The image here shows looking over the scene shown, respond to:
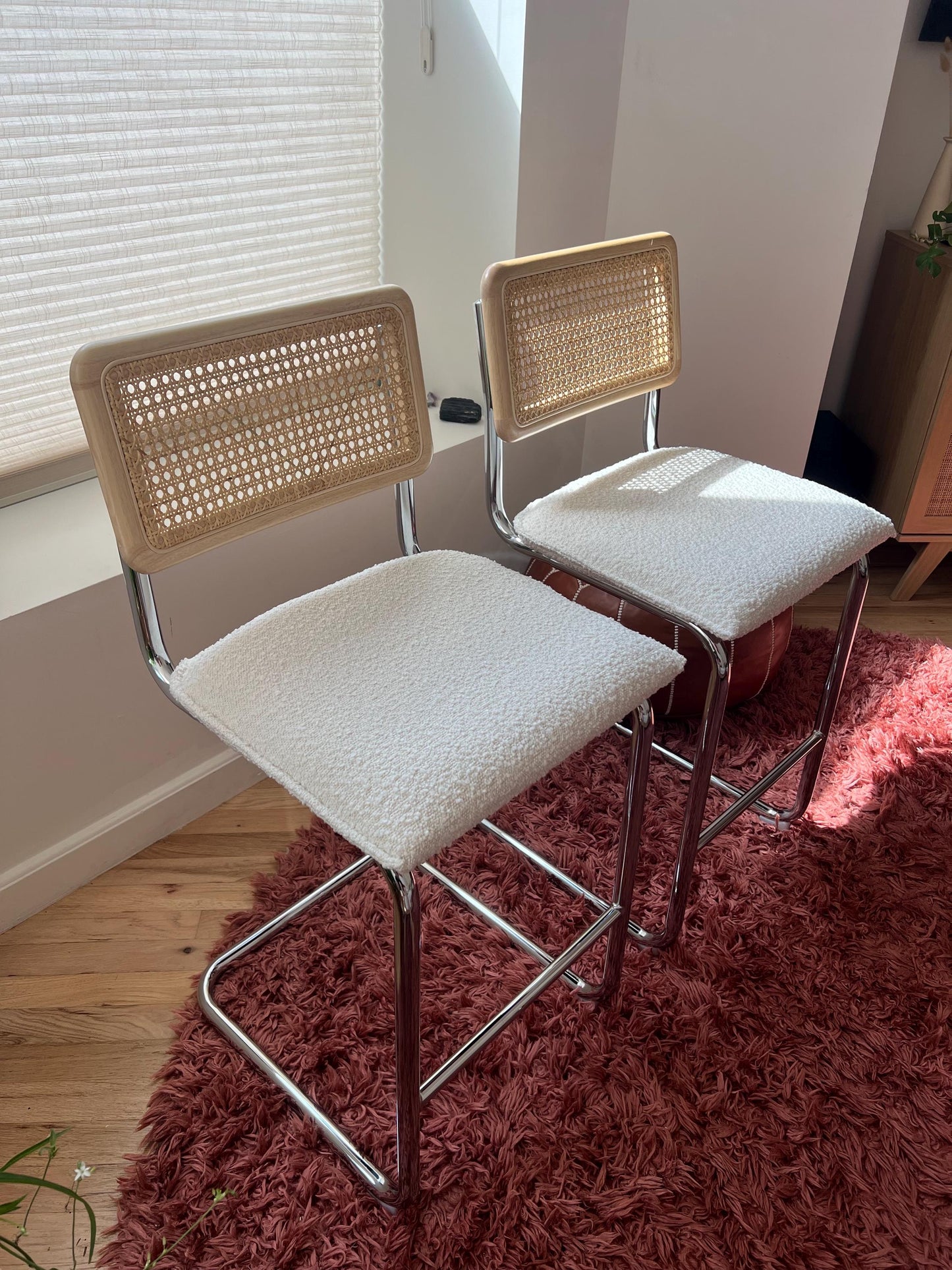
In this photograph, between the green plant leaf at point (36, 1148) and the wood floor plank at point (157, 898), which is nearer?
the green plant leaf at point (36, 1148)

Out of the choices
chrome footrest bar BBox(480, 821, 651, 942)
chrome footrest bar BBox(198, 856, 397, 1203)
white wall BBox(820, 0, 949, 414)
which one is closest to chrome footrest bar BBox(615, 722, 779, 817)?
chrome footrest bar BBox(480, 821, 651, 942)

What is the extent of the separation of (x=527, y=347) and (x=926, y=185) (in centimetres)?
161

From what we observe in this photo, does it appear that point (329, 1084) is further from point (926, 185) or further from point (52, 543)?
point (926, 185)

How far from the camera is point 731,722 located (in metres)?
1.82

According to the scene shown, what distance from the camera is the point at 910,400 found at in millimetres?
2121

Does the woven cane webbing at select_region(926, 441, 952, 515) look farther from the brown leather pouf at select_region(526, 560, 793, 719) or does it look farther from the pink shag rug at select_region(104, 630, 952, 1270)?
the pink shag rug at select_region(104, 630, 952, 1270)

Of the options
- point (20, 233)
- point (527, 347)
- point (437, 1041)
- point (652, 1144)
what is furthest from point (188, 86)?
point (652, 1144)

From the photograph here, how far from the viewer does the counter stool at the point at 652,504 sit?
3.93ft

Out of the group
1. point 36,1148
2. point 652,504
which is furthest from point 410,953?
point 652,504

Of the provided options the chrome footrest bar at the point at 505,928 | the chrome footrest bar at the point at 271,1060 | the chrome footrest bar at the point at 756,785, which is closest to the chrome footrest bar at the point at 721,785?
the chrome footrest bar at the point at 756,785

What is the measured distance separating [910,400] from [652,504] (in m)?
1.09

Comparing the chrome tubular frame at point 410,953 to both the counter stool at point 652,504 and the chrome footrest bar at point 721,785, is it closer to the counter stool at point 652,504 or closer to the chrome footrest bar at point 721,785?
the counter stool at point 652,504

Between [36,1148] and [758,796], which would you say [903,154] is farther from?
[36,1148]

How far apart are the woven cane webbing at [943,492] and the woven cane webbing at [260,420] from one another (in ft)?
4.61
